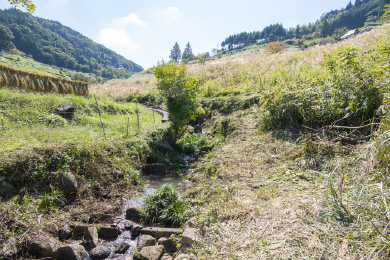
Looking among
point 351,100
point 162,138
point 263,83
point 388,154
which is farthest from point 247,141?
point 263,83

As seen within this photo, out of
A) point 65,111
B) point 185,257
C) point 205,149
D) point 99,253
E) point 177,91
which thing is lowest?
point 99,253

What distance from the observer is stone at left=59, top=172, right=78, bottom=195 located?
4.80 metres

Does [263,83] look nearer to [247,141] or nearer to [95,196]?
[247,141]

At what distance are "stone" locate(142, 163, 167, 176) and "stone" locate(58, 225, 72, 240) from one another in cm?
308

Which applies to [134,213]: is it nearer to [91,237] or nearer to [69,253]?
[91,237]

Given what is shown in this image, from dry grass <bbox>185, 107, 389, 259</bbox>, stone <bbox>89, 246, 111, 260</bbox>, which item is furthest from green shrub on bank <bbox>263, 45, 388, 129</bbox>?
stone <bbox>89, 246, 111, 260</bbox>

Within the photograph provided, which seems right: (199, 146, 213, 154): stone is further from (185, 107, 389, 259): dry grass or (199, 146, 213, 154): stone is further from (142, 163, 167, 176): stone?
(185, 107, 389, 259): dry grass

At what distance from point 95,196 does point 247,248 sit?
4093mm

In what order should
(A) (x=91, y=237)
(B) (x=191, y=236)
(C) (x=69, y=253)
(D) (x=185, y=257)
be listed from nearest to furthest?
(D) (x=185, y=257) → (B) (x=191, y=236) → (C) (x=69, y=253) → (A) (x=91, y=237)

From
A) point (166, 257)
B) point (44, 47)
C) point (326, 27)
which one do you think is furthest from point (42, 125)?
point (44, 47)

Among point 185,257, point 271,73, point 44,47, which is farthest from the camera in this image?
point 44,47

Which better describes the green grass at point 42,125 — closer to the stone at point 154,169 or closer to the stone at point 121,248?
the stone at point 154,169

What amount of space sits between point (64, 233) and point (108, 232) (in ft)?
2.53

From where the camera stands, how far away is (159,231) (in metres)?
4.02
